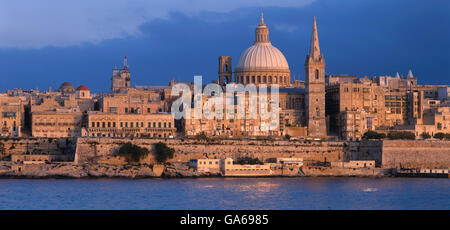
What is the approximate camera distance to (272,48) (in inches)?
3332

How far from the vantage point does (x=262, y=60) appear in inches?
3270

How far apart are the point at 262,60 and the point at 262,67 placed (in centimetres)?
64

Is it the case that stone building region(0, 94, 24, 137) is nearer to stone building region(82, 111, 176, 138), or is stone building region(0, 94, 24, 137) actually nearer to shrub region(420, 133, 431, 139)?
stone building region(82, 111, 176, 138)

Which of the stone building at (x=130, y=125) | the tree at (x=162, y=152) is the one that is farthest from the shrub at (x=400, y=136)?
the tree at (x=162, y=152)

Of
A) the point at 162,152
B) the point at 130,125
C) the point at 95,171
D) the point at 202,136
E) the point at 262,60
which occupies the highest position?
the point at 262,60

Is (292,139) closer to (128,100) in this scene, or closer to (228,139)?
(228,139)

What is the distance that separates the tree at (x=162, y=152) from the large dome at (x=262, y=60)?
22.4 m

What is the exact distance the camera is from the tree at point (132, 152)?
6075cm

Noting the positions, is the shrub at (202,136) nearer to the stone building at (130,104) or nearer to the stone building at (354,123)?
the stone building at (130,104)

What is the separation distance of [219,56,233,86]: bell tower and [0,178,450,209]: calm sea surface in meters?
30.4

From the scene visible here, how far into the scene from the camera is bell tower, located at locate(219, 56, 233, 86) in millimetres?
86250

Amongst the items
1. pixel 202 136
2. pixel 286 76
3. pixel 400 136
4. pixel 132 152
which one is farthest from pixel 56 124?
pixel 400 136

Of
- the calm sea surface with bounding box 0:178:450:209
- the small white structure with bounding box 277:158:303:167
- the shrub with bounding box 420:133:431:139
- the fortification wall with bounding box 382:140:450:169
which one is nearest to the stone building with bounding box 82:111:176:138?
the small white structure with bounding box 277:158:303:167

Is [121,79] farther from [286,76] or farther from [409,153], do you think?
[409,153]
